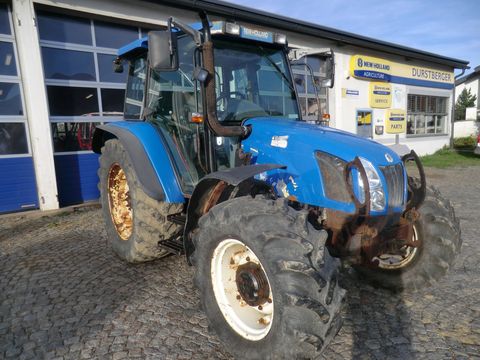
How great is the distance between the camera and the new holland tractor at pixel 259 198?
1861mm

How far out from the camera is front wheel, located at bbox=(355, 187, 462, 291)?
269 centimetres

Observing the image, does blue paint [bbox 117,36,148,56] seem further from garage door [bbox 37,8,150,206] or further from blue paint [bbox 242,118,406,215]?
garage door [bbox 37,8,150,206]

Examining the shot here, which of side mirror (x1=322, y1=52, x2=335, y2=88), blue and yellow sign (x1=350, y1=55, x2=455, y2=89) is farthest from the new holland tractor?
blue and yellow sign (x1=350, y1=55, x2=455, y2=89)

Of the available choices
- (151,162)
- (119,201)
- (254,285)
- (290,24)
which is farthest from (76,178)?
(290,24)

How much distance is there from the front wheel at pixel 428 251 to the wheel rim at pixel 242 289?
1.34 meters

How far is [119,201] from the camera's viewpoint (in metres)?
3.95

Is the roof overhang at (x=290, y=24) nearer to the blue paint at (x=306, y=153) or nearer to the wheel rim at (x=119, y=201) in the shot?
the wheel rim at (x=119, y=201)

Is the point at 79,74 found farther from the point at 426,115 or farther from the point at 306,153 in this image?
the point at 426,115

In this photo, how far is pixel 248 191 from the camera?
2.65m

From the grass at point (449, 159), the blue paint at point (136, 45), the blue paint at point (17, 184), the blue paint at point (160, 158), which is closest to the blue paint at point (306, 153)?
the blue paint at point (160, 158)

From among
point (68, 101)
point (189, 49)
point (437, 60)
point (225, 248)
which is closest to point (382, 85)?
point (437, 60)

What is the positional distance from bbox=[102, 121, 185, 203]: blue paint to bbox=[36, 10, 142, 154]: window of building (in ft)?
12.1

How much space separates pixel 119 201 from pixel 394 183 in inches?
114

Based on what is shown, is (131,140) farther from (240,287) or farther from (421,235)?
(421,235)
